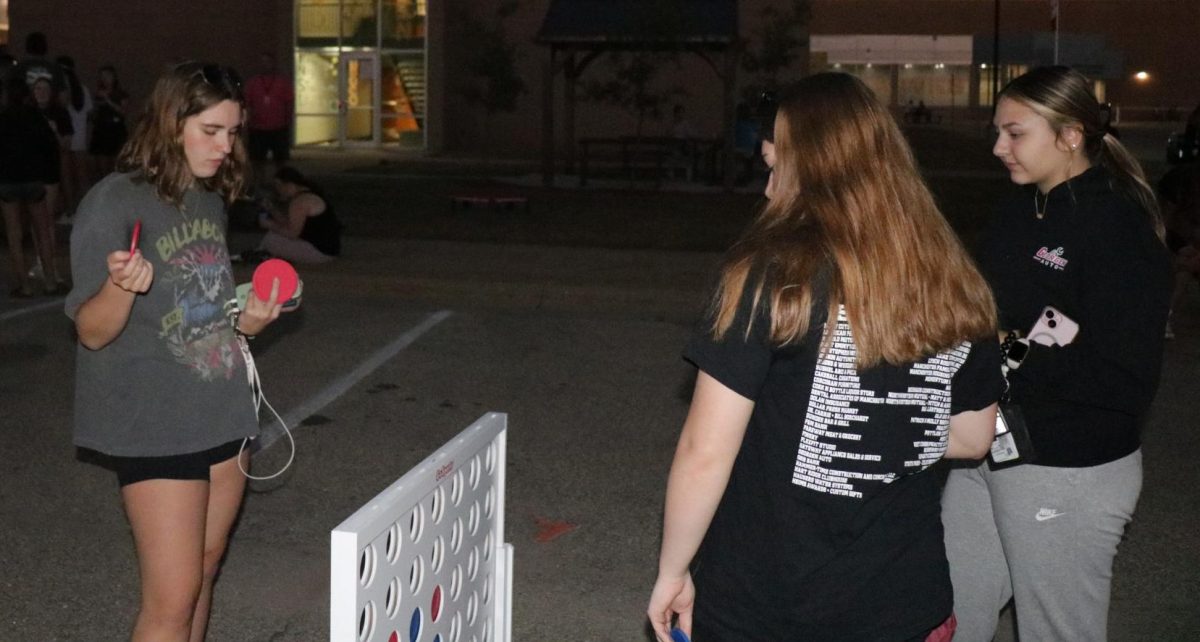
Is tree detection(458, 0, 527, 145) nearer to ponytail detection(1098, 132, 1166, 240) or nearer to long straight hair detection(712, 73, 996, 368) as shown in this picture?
ponytail detection(1098, 132, 1166, 240)

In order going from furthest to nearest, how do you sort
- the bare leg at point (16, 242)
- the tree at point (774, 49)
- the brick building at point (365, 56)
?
the brick building at point (365, 56)
the tree at point (774, 49)
the bare leg at point (16, 242)

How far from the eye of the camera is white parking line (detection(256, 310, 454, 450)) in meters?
7.44

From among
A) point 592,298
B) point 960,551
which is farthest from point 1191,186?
point 960,551

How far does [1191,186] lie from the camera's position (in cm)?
915

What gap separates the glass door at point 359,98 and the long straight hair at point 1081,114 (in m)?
32.5

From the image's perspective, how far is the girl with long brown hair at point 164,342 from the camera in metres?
3.29

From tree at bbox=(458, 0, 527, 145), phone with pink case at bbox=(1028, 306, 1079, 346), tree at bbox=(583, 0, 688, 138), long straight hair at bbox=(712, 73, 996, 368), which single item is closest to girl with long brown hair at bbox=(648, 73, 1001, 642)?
long straight hair at bbox=(712, 73, 996, 368)

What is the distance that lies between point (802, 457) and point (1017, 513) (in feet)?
3.58

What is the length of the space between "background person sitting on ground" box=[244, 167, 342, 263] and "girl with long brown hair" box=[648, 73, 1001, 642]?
10.4 meters

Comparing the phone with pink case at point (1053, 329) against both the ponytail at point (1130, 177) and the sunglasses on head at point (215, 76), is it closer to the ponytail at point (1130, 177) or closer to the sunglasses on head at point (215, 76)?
the ponytail at point (1130, 177)

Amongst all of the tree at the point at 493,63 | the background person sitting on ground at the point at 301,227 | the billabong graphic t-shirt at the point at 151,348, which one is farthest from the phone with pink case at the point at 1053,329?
the tree at the point at 493,63

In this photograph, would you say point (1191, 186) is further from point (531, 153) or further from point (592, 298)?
point (531, 153)

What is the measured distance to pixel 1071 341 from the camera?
10.5 ft

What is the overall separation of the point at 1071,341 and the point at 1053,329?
0.05 metres
